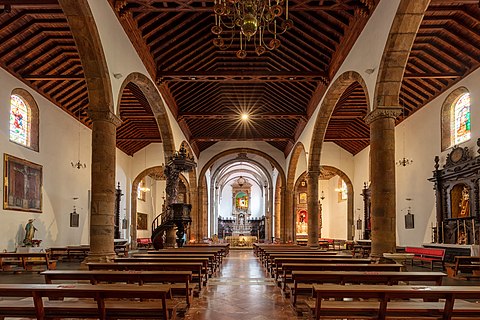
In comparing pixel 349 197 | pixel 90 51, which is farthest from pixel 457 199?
pixel 349 197

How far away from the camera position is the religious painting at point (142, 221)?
30647 mm

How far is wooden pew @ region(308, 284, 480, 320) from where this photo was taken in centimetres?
446

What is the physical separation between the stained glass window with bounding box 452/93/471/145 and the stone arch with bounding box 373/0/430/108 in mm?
5487

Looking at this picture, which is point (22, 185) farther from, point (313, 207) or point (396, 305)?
point (396, 305)

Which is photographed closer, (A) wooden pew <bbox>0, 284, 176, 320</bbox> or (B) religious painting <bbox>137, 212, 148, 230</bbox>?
(A) wooden pew <bbox>0, 284, 176, 320</bbox>

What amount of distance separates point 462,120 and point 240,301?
10.2 m

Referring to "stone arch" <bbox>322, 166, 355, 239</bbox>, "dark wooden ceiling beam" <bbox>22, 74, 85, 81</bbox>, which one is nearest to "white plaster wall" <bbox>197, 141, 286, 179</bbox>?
"stone arch" <bbox>322, 166, 355, 239</bbox>

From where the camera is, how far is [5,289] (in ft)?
14.6

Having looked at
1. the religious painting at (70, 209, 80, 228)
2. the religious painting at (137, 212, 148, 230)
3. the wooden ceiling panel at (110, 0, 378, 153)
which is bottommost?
the religious painting at (137, 212, 148, 230)

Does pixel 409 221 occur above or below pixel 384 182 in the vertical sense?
below

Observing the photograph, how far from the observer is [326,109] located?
16.4 metres

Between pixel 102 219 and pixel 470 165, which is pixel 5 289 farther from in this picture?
pixel 470 165

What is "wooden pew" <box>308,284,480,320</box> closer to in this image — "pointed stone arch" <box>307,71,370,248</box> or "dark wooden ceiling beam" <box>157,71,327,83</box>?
"pointed stone arch" <box>307,71,370,248</box>

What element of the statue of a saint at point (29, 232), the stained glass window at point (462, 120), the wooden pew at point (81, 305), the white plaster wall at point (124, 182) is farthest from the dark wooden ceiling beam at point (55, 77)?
the stained glass window at point (462, 120)
